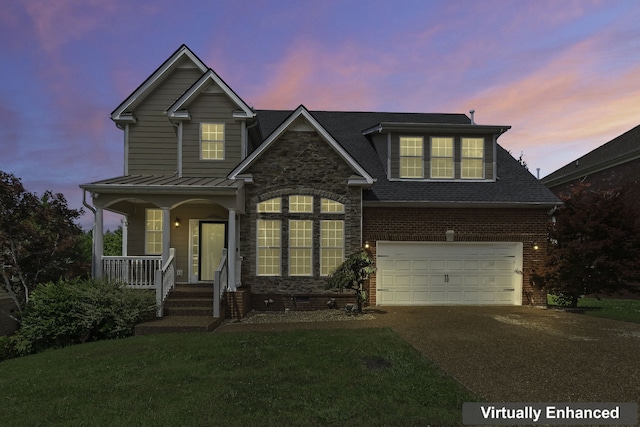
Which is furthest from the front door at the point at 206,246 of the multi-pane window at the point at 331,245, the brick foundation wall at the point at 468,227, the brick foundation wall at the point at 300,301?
the brick foundation wall at the point at 468,227

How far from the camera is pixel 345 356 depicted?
7.57 metres

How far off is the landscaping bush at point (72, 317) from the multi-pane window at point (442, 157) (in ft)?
38.0

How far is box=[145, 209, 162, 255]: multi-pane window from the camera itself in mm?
14727

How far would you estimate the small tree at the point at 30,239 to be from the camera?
41.1ft

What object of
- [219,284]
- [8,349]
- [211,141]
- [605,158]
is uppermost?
[605,158]

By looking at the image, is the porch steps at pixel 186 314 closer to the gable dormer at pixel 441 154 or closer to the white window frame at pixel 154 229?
the white window frame at pixel 154 229

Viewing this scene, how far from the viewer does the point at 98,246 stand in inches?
471

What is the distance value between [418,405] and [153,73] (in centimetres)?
1473

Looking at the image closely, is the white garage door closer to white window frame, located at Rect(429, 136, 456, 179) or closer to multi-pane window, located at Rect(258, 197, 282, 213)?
white window frame, located at Rect(429, 136, 456, 179)

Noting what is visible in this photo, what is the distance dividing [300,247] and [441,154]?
680 cm

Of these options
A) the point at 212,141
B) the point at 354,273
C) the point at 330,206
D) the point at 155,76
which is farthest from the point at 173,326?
the point at 155,76

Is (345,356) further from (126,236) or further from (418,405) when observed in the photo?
(126,236)

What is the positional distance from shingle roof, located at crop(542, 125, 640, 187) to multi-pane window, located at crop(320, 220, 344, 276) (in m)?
17.6

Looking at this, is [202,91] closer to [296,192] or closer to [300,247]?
[296,192]
